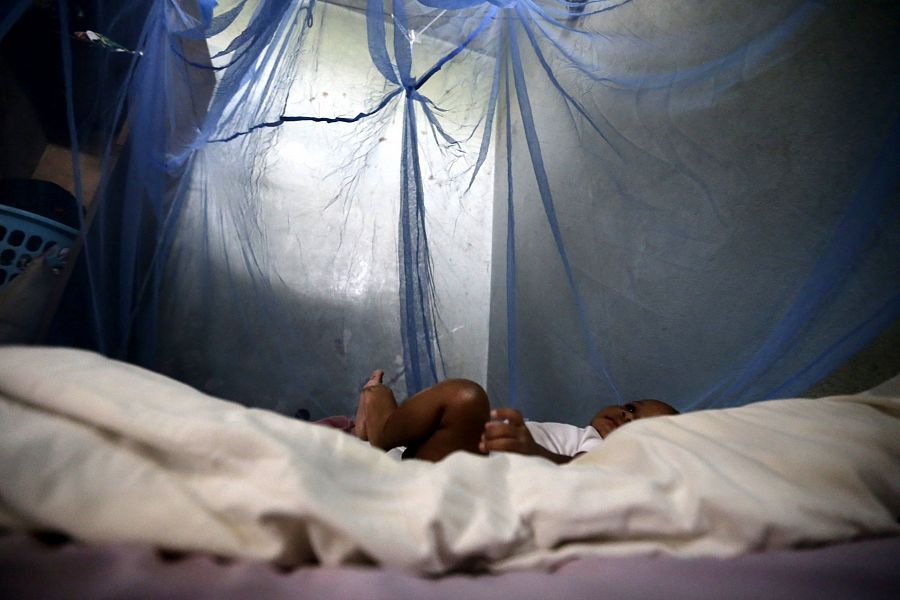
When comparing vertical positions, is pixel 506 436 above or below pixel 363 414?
above

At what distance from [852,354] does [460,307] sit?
1032 millimetres

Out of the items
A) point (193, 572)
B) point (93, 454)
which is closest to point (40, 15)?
point (93, 454)

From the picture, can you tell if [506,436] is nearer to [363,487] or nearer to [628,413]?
[363,487]

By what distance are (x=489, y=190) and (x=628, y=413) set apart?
0.80 metres

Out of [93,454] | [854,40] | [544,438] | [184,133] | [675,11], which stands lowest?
[544,438]

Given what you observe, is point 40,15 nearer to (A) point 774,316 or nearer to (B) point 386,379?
(B) point 386,379

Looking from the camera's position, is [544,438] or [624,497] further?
[544,438]

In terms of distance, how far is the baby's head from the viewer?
107cm

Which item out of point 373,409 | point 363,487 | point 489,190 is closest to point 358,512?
point 363,487

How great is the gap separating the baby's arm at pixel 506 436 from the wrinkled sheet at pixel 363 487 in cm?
22

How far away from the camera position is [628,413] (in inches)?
43.6

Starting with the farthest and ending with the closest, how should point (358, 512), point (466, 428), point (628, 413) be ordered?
point (628, 413)
point (466, 428)
point (358, 512)

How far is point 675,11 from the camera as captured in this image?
111 centimetres

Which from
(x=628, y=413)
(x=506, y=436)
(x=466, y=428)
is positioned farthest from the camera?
(x=628, y=413)
